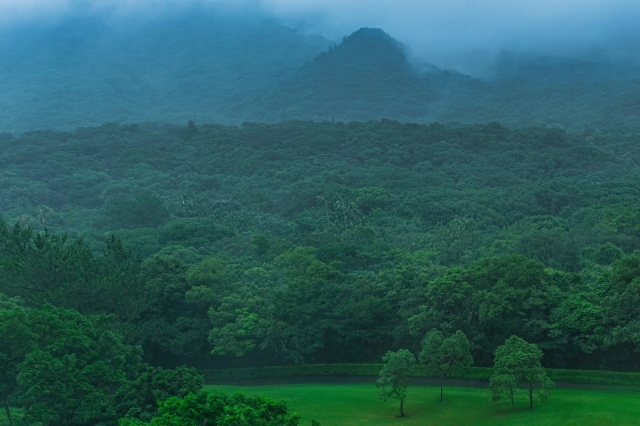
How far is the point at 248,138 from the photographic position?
11500 cm

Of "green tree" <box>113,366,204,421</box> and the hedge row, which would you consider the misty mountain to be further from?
"green tree" <box>113,366,204,421</box>

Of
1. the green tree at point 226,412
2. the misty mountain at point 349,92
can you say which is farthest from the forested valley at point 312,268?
the misty mountain at point 349,92

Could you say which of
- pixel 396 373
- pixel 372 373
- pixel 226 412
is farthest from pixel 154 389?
pixel 372 373

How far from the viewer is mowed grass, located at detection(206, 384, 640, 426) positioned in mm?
22938

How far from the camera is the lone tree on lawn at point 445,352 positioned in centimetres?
2620

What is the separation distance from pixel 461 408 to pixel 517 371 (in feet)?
10.8

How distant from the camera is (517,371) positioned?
23859mm

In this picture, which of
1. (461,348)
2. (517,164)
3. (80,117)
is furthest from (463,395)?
(80,117)

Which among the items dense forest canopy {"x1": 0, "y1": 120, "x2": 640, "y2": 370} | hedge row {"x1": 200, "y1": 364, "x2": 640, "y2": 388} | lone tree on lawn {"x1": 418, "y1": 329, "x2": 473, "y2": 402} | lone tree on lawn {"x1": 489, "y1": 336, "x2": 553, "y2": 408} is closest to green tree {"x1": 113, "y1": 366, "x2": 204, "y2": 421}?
lone tree on lawn {"x1": 418, "y1": 329, "x2": 473, "y2": 402}

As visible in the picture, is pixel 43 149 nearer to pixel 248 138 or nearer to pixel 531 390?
pixel 248 138

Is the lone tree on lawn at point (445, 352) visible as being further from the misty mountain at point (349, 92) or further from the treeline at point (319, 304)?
the misty mountain at point (349, 92)

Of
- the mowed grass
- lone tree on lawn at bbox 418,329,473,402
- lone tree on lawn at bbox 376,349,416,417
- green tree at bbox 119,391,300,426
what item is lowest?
the mowed grass

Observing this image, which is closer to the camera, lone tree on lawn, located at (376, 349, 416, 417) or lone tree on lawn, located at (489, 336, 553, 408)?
lone tree on lawn, located at (489, 336, 553, 408)

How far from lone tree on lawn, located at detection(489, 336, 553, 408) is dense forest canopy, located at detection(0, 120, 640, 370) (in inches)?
203
